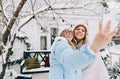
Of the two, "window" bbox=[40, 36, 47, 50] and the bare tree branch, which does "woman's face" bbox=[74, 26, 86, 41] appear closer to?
the bare tree branch

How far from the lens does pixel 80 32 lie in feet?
6.44

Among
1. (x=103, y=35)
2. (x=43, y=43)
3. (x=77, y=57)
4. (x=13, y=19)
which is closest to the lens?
(x=103, y=35)

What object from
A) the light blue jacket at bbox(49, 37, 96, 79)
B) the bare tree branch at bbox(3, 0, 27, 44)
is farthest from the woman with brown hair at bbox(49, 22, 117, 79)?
the bare tree branch at bbox(3, 0, 27, 44)

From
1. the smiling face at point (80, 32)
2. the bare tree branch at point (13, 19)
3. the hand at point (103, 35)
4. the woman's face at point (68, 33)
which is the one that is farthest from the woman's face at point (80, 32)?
the bare tree branch at point (13, 19)

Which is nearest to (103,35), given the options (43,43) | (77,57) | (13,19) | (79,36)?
(77,57)

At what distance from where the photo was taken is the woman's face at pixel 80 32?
76.9 inches

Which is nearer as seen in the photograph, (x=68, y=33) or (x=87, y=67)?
(x=87, y=67)

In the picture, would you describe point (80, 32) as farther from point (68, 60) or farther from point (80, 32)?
point (68, 60)

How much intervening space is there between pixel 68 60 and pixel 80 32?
0.27 meters

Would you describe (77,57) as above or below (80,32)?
below

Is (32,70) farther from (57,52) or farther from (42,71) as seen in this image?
(57,52)

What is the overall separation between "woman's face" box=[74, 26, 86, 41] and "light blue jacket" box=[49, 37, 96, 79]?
0.08 metres

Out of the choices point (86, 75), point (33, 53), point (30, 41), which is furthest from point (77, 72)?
point (30, 41)

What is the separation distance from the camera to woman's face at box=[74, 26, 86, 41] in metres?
1.95
